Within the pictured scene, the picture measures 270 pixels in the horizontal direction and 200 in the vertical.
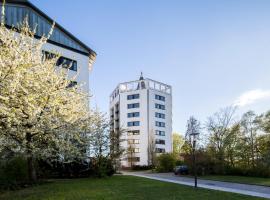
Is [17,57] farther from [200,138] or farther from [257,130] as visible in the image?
[257,130]

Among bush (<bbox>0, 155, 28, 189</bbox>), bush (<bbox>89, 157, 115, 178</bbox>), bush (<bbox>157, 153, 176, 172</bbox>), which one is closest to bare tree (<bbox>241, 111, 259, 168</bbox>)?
bush (<bbox>157, 153, 176, 172</bbox>)

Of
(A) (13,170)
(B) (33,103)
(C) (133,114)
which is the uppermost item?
(C) (133,114)

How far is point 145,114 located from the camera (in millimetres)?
83812

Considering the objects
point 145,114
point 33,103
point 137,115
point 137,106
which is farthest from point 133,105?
point 33,103

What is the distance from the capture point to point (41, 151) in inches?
797

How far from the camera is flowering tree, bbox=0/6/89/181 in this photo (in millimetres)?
11828

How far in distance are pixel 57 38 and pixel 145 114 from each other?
48.8 metres

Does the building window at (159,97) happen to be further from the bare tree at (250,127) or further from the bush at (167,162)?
the bare tree at (250,127)

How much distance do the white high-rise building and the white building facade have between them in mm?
42726

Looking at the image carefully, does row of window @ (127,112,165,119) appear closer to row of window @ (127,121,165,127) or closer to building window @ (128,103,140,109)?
row of window @ (127,121,165,127)

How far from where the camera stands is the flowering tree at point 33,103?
38.8 feet

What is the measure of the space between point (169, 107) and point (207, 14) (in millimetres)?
73924

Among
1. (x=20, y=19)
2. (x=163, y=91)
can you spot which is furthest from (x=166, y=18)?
(x=163, y=91)

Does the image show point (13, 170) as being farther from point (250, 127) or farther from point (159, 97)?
point (159, 97)
